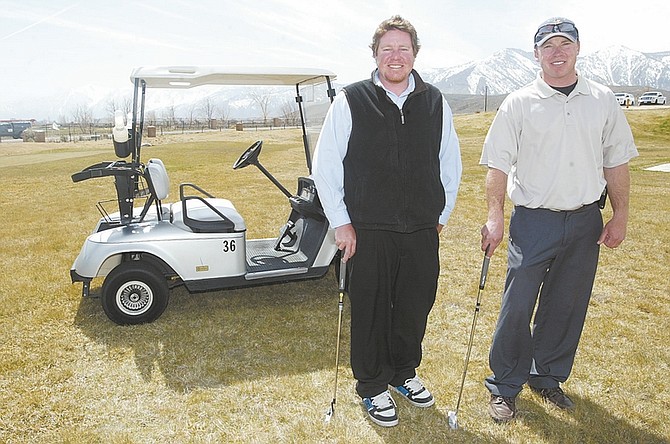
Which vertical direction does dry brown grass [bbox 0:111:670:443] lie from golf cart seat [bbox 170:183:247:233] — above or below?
below

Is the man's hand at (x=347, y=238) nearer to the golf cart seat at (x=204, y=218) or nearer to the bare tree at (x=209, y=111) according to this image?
the golf cart seat at (x=204, y=218)

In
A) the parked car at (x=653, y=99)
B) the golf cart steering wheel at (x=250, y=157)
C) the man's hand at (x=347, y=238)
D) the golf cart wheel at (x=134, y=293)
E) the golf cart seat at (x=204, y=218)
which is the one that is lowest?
the golf cart wheel at (x=134, y=293)

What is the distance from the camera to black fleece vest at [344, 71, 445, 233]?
2.38 meters

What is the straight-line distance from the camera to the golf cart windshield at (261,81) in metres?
3.74

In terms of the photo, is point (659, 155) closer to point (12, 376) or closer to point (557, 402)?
point (557, 402)

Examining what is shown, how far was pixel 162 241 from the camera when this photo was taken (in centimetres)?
368

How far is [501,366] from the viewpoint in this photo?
2.71 metres

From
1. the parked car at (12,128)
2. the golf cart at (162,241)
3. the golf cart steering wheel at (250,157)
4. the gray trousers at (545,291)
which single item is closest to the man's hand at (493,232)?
the gray trousers at (545,291)

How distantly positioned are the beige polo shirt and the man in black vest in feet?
0.88

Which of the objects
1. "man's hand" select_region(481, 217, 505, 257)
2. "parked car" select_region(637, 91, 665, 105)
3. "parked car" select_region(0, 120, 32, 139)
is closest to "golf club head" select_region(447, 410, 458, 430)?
"man's hand" select_region(481, 217, 505, 257)

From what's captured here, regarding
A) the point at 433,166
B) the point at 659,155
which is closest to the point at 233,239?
the point at 433,166

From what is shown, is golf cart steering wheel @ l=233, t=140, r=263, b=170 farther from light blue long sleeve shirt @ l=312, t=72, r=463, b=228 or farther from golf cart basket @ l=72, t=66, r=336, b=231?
light blue long sleeve shirt @ l=312, t=72, r=463, b=228

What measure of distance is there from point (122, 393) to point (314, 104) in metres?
2.55

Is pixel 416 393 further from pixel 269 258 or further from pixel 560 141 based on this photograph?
pixel 269 258
